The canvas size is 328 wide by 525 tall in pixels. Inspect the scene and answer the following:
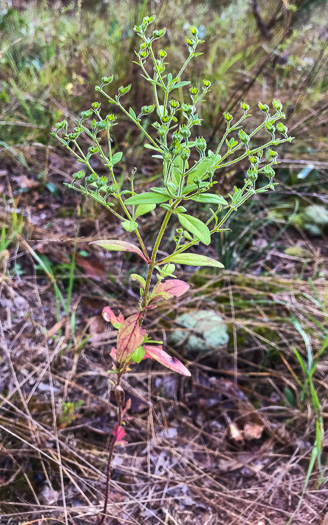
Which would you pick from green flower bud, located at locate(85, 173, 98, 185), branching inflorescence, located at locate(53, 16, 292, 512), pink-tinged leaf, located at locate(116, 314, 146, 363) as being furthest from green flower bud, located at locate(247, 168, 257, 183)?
pink-tinged leaf, located at locate(116, 314, 146, 363)

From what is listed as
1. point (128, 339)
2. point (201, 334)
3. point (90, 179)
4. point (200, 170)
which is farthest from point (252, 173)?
point (201, 334)

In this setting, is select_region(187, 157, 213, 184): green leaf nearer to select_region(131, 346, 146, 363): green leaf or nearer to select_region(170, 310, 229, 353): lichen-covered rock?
select_region(131, 346, 146, 363): green leaf

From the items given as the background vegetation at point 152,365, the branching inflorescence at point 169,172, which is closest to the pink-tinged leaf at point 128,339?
the branching inflorescence at point 169,172

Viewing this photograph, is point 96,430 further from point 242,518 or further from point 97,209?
point 97,209

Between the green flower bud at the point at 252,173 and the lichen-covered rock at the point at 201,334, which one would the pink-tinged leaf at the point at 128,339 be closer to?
the green flower bud at the point at 252,173

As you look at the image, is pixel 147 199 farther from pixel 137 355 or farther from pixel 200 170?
pixel 137 355

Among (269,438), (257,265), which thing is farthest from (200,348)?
(257,265)

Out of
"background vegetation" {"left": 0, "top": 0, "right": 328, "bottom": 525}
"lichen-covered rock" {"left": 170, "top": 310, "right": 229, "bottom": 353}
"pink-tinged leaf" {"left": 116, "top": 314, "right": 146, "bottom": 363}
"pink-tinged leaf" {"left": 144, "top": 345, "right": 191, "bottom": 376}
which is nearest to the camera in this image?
"pink-tinged leaf" {"left": 116, "top": 314, "right": 146, "bottom": 363}
